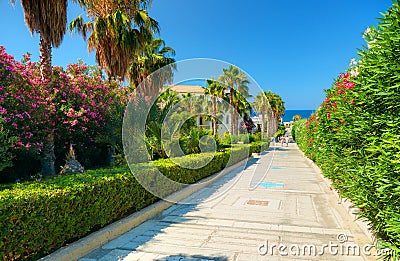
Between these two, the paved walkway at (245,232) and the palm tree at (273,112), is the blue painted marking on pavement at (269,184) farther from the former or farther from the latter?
the palm tree at (273,112)

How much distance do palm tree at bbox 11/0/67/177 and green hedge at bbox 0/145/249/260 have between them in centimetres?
410

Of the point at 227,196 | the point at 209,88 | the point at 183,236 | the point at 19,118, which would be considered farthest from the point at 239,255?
the point at 209,88

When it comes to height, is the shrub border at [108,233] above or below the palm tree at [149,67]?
below

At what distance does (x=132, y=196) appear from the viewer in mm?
4754

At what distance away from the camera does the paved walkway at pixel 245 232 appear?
3.45m

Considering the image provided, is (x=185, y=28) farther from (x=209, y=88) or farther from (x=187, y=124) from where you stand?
(x=209, y=88)

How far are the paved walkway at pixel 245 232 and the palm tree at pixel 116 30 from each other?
8.05 m

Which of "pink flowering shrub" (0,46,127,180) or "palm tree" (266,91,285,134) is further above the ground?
"palm tree" (266,91,285,134)

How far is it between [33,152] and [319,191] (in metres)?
8.26
